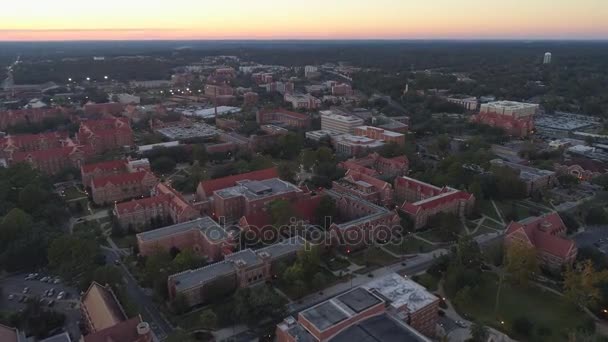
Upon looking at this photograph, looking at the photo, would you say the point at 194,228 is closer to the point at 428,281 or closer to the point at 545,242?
the point at 428,281

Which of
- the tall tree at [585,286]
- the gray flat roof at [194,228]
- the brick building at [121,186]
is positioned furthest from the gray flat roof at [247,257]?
the tall tree at [585,286]

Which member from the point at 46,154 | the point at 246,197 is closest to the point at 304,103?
the point at 46,154

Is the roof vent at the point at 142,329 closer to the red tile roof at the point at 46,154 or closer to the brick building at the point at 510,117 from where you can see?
the red tile roof at the point at 46,154

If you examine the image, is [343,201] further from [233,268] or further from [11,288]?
[11,288]

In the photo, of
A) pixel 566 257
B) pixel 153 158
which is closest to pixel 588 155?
pixel 566 257

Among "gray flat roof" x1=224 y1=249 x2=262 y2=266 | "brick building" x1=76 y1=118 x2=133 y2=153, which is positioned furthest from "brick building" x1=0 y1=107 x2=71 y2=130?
"gray flat roof" x1=224 y1=249 x2=262 y2=266

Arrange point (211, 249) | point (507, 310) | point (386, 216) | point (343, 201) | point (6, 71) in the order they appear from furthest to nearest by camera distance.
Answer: point (6, 71)
point (343, 201)
point (386, 216)
point (211, 249)
point (507, 310)
